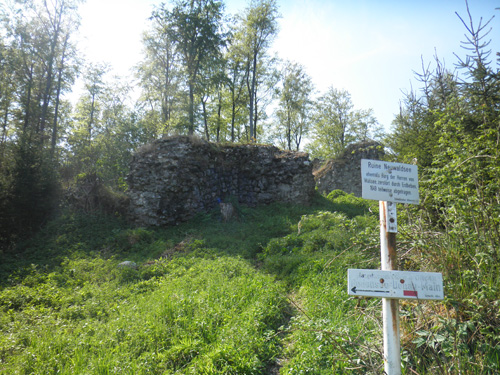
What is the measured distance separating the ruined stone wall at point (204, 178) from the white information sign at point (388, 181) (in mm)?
10584

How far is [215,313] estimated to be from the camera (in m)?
4.53

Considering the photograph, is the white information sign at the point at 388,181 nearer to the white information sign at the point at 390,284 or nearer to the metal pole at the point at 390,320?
the metal pole at the point at 390,320

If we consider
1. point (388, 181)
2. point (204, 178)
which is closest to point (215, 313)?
point (388, 181)

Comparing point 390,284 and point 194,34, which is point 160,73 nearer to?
point 194,34

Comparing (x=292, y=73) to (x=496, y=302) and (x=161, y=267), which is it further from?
(x=496, y=302)

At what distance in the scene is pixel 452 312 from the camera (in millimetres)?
3219

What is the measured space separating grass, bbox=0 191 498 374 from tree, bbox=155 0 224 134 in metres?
10.4

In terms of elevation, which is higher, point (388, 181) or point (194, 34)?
point (194, 34)

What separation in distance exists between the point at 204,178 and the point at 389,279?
1172 cm

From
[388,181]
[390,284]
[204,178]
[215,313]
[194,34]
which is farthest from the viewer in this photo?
[194,34]

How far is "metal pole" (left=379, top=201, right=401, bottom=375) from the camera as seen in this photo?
231 cm

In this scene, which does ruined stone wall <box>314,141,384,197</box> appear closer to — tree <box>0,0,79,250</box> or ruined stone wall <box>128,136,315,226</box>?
ruined stone wall <box>128,136,315,226</box>

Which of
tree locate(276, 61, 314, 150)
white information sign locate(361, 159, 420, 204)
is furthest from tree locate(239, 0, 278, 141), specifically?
white information sign locate(361, 159, 420, 204)

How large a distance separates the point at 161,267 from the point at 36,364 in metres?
3.96
